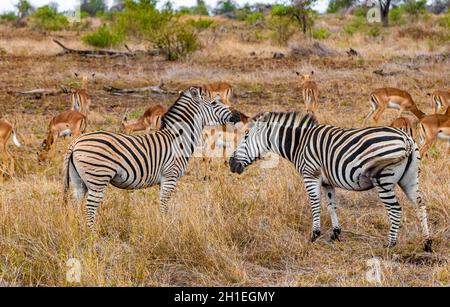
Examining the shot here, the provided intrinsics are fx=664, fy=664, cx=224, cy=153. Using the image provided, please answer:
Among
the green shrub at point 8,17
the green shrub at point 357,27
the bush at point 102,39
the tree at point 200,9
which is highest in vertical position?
the tree at point 200,9

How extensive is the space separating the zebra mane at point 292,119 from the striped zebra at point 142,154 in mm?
923

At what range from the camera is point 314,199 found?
639 centimetres

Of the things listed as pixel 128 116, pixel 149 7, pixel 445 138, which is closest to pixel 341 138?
pixel 445 138

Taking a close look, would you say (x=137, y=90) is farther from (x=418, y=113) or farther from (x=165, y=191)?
(x=165, y=191)

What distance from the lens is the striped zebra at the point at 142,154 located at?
242 inches

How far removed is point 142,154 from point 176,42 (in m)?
16.7

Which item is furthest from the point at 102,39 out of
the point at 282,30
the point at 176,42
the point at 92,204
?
the point at 92,204

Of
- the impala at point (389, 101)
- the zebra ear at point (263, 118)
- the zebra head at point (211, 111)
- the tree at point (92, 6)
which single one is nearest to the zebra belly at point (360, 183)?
the zebra ear at point (263, 118)

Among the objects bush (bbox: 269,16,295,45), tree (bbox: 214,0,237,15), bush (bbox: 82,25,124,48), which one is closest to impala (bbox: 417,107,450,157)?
bush (bbox: 269,16,295,45)

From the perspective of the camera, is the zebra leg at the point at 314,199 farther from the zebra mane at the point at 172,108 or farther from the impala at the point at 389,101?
the impala at the point at 389,101

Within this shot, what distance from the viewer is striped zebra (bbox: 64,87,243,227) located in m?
6.15

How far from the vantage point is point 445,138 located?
10289 millimetres
